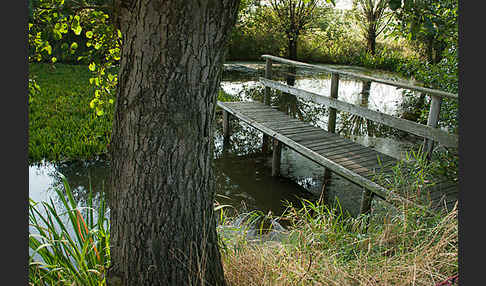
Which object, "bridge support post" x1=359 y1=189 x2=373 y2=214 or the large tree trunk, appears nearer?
the large tree trunk

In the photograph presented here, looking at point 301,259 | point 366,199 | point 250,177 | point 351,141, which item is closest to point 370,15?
point 351,141

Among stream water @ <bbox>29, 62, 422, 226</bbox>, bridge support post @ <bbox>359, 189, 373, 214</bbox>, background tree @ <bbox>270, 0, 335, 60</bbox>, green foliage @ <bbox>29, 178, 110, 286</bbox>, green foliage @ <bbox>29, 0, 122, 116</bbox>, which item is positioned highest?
background tree @ <bbox>270, 0, 335, 60</bbox>

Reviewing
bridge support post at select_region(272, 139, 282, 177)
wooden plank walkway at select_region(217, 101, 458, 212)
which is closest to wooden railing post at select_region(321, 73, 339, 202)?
wooden plank walkway at select_region(217, 101, 458, 212)

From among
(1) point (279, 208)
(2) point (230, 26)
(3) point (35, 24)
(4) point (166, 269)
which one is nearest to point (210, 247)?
(4) point (166, 269)

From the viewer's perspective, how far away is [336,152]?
5297 millimetres

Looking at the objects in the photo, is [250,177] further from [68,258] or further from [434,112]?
[68,258]

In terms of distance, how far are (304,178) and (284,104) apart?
508 centimetres

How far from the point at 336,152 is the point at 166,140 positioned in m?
3.70

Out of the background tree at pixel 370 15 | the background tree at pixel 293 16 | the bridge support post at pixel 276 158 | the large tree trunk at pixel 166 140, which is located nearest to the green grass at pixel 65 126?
the bridge support post at pixel 276 158

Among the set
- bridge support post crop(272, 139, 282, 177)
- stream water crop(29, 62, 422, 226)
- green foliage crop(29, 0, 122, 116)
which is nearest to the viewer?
green foliage crop(29, 0, 122, 116)

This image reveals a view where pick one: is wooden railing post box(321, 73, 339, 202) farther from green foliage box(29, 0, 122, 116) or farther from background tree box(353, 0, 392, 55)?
background tree box(353, 0, 392, 55)

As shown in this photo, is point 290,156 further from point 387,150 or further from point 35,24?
point 35,24

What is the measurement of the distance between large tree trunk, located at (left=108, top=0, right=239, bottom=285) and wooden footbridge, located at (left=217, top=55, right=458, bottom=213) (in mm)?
1748

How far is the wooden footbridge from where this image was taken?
4.13m
